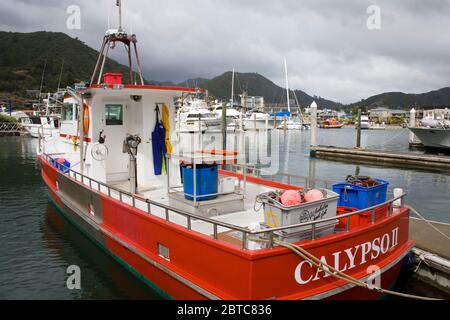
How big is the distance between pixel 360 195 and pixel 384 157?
883 inches

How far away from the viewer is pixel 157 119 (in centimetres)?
925

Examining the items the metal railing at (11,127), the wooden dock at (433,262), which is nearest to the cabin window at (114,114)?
the wooden dock at (433,262)

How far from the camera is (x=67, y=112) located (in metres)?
10.9

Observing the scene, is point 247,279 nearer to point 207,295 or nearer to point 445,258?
point 207,295

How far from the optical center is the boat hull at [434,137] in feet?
Result: 109

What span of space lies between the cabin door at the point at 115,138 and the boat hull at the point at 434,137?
32.3 m

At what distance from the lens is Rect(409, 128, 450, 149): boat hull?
33175mm

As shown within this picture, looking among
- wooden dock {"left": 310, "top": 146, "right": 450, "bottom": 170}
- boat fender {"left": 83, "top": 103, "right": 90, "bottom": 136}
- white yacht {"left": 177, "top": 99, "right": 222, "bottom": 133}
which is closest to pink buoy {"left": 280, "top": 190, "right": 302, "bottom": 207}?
boat fender {"left": 83, "top": 103, "right": 90, "bottom": 136}

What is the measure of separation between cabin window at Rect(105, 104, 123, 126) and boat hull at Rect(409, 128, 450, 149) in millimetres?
32430

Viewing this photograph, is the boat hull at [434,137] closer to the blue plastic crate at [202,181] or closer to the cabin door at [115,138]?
the cabin door at [115,138]

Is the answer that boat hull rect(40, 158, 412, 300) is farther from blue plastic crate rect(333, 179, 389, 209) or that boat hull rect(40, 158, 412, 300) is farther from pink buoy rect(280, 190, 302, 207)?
pink buoy rect(280, 190, 302, 207)
